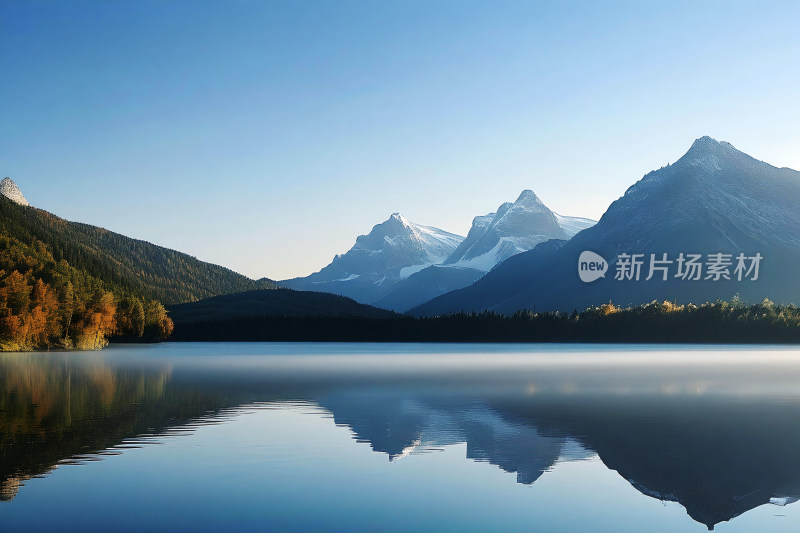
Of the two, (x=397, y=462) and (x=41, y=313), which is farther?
(x=41, y=313)

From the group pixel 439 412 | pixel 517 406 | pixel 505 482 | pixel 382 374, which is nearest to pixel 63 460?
pixel 505 482

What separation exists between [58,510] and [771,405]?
47853mm

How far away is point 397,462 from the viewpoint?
104 feet

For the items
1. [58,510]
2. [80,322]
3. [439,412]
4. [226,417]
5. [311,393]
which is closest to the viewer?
[58,510]

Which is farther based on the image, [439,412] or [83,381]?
[83,381]

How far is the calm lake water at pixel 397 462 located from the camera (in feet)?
74.8

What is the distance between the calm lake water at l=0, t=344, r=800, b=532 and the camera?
74.8 feet

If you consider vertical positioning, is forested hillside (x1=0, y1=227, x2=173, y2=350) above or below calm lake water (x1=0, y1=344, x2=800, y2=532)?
above

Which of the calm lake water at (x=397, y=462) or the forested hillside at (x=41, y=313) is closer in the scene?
the calm lake water at (x=397, y=462)

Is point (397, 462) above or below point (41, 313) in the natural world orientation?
below

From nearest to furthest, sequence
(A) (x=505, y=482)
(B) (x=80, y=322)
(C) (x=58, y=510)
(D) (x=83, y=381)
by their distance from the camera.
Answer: (C) (x=58, y=510) < (A) (x=505, y=482) < (D) (x=83, y=381) < (B) (x=80, y=322)

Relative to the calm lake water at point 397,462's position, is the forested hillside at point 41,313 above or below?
above

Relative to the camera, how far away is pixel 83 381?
251 feet

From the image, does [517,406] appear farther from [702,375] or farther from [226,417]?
[702,375]
